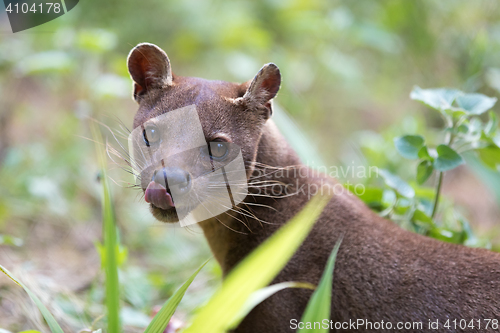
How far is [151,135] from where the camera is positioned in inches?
98.8

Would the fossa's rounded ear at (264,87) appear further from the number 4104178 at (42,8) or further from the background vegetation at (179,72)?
the number 4104178 at (42,8)

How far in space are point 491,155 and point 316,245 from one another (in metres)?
1.29

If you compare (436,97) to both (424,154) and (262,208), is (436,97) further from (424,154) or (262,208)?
(262,208)

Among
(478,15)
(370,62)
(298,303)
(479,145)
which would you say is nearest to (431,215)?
(479,145)

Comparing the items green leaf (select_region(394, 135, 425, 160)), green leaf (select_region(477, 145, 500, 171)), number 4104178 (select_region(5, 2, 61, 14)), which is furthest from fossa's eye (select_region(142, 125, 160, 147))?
green leaf (select_region(477, 145, 500, 171))

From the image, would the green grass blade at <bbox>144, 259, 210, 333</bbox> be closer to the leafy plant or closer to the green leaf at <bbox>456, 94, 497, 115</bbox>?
the leafy plant

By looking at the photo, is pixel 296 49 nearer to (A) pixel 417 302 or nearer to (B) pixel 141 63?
(B) pixel 141 63

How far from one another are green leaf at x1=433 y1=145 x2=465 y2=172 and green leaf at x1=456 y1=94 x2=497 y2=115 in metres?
0.27

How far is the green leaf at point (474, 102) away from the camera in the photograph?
2.84 metres

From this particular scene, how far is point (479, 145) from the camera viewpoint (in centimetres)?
302

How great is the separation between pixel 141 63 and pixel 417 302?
2.03m

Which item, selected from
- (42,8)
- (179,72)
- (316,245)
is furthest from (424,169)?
(179,72)

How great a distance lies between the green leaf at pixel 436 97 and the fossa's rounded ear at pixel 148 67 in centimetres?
154

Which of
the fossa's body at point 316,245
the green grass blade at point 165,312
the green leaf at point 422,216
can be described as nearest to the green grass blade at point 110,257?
the green grass blade at point 165,312
